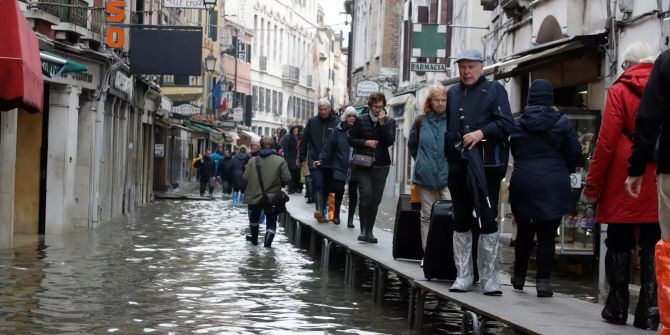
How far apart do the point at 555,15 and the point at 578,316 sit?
41.8ft

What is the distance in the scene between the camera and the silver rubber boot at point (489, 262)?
9.59 metres

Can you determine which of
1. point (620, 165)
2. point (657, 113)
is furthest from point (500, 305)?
point (657, 113)

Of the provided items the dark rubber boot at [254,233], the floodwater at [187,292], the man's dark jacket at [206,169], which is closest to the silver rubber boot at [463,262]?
the floodwater at [187,292]

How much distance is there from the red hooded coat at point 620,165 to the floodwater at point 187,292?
2503 millimetres

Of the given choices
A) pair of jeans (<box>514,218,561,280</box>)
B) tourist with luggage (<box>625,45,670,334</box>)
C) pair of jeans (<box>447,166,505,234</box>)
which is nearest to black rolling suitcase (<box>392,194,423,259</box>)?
pair of jeans (<box>447,166,505,234</box>)

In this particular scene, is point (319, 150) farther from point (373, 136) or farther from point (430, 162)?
point (430, 162)

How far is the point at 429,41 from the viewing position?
31.9 m

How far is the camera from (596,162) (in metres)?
8.42

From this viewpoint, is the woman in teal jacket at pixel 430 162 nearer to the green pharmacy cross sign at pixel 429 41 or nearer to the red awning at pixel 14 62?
the red awning at pixel 14 62

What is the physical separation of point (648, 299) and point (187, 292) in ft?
19.3

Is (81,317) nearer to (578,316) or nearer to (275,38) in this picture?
(578,316)

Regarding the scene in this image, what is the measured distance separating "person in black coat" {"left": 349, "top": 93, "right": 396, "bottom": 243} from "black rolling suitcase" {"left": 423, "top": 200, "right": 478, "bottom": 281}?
3.95 m

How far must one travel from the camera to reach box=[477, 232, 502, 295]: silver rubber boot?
31.5ft

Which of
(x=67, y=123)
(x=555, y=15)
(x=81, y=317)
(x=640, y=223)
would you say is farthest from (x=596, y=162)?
(x=67, y=123)
